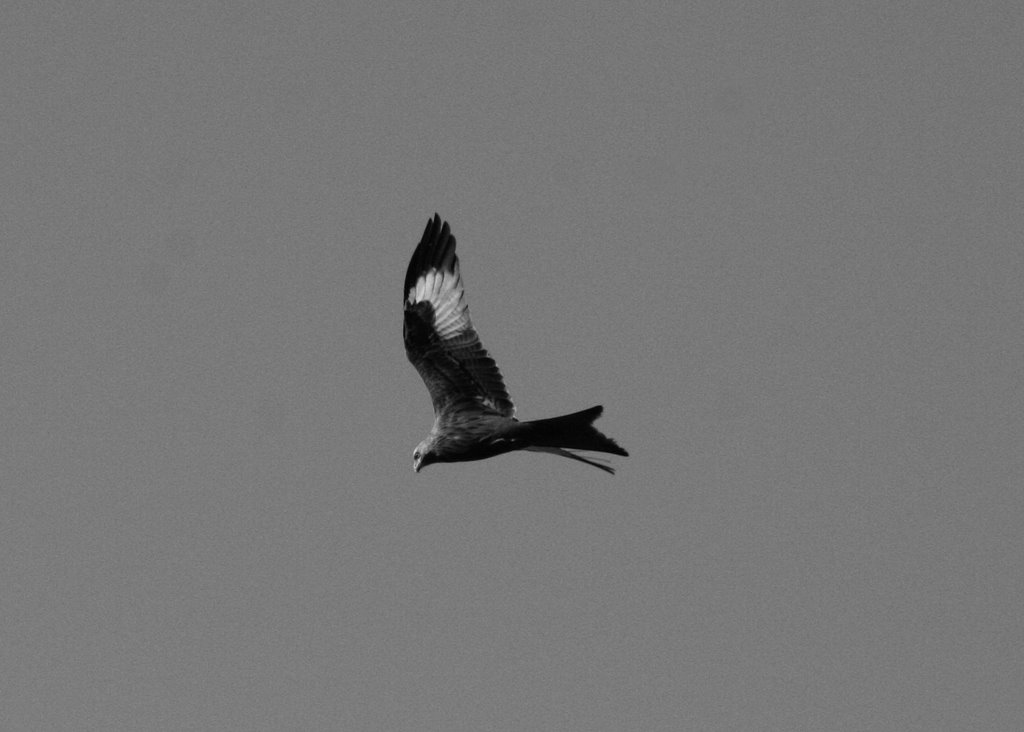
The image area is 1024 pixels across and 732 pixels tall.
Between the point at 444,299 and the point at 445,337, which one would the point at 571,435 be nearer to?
the point at 445,337

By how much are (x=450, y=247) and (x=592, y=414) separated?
476 cm

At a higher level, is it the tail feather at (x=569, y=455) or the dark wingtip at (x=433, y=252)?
the dark wingtip at (x=433, y=252)

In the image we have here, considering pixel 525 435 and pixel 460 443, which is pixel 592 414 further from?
pixel 460 443

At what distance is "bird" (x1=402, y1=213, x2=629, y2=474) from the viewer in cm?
1274

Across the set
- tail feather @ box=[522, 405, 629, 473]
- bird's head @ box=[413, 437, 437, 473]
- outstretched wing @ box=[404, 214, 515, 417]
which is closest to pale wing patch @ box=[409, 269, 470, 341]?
outstretched wing @ box=[404, 214, 515, 417]

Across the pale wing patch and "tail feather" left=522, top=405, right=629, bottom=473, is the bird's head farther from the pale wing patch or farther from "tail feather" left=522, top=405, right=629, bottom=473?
the pale wing patch

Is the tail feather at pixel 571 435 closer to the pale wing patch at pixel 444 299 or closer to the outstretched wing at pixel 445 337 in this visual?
the outstretched wing at pixel 445 337

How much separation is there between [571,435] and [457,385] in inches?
107

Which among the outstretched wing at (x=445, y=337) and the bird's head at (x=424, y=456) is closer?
the bird's head at (x=424, y=456)

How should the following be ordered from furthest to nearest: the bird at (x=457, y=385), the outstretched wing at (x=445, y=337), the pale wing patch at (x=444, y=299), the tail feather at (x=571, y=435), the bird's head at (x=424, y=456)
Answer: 1. the pale wing patch at (x=444, y=299)
2. the outstretched wing at (x=445, y=337)
3. the bird's head at (x=424, y=456)
4. the bird at (x=457, y=385)
5. the tail feather at (x=571, y=435)

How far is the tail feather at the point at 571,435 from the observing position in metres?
12.2

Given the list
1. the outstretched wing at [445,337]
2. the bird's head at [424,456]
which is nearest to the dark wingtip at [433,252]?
the outstretched wing at [445,337]

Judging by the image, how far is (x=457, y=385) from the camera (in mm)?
15000

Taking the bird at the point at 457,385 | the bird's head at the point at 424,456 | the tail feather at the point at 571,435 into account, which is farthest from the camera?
the bird's head at the point at 424,456
